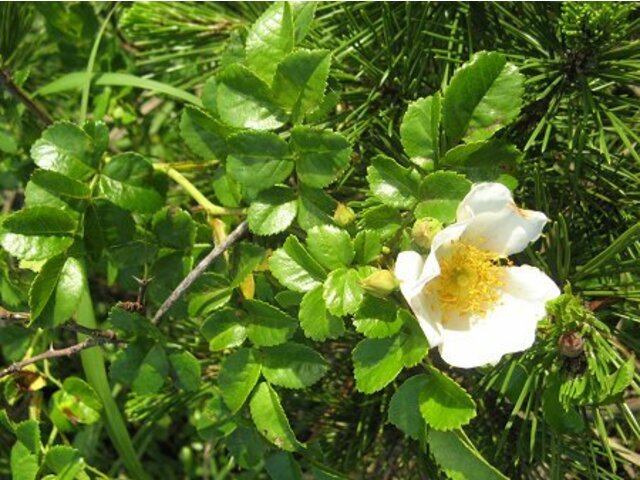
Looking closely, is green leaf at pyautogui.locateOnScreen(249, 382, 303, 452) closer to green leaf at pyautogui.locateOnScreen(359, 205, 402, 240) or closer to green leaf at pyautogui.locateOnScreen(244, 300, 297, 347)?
green leaf at pyautogui.locateOnScreen(244, 300, 297, 347)

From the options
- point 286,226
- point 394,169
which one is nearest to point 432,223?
point 394,169

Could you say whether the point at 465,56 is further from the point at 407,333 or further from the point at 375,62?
the point at 407,333

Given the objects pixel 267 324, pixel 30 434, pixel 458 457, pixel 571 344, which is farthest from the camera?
pixel 30 434

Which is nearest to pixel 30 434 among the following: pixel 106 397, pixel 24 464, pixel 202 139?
pixel 24 464

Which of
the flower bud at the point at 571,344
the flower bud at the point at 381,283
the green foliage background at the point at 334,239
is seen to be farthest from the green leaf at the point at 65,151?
the flower bud at the point at 571,344

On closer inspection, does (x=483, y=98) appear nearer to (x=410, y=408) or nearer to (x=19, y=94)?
(x=410, y=408)

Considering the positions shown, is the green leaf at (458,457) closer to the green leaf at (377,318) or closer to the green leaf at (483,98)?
the green leaf at (377,318)

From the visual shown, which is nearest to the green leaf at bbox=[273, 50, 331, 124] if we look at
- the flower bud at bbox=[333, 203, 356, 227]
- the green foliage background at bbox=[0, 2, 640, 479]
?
the green foliage background at bbox=[0, 2, 640, 479]
